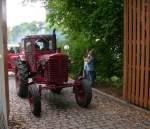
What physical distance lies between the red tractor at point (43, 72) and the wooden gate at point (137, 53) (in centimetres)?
132

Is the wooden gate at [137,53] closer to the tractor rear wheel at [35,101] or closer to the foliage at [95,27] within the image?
the foliage at [95,27]

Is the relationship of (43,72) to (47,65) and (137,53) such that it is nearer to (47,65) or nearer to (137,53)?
(47,65)

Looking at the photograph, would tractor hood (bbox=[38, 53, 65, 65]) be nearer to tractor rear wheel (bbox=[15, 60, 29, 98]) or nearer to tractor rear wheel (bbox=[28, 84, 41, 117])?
tractor rear wheel (bbox=[15, 60, 29, 98])

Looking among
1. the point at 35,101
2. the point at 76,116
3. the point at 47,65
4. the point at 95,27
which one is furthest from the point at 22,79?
the point at 95,27

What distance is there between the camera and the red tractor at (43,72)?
35.8ft

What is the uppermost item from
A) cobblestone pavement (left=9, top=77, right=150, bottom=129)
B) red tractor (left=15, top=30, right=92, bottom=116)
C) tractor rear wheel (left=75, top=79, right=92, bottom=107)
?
red tractor (left=15, top=30, right=92, bottom=116)

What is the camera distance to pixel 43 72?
39.1 feet

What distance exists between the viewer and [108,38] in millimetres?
13969

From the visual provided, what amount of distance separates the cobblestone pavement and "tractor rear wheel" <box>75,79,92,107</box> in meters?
0.18

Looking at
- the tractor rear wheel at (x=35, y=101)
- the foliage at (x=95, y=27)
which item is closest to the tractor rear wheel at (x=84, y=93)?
the tractor rear wheel at (x=35, y=101)

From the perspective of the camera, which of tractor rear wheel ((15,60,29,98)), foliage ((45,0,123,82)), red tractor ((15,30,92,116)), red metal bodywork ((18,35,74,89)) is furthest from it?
foliage ((45,0,123,82))

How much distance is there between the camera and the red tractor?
10.9 meters

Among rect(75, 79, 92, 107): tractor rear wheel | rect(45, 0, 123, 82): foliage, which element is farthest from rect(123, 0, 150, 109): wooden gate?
rect(45, 0, 123, 82): foliage

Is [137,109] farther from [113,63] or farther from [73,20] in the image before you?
[73,20]
